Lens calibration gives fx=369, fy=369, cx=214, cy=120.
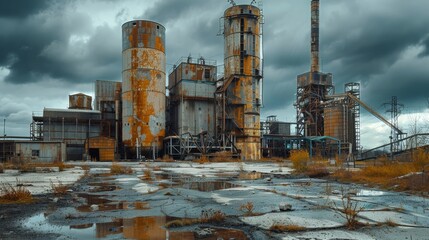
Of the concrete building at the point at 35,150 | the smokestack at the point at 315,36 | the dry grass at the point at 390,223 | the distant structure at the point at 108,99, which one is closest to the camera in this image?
the dry grass at the point at 390,223

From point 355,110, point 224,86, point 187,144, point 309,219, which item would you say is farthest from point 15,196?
point 355,110

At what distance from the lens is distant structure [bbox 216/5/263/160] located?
44.2 meters

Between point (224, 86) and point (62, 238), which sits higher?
point (224, 86)

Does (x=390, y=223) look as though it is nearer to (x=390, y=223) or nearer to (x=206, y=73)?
(x=390, y=223)

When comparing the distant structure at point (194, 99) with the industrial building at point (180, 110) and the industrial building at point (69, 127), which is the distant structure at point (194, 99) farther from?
the industrial building at point (69, 127)

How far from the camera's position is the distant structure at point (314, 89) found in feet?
175

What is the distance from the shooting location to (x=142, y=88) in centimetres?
4097

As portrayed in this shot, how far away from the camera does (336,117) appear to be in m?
50.1

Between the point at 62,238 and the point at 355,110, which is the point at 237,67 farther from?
the point at 62,238

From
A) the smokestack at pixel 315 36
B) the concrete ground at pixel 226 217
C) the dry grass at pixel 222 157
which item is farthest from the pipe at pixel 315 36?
the concrete ground at pixel 226 217

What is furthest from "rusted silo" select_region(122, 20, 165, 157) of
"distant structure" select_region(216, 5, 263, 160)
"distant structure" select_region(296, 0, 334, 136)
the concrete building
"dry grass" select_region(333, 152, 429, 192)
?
"dry grass" select_region(333, 152, 429, 192)

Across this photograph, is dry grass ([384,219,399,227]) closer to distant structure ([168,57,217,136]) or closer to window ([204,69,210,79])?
distant structure ([168,57,217,136])

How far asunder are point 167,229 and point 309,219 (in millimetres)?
2220

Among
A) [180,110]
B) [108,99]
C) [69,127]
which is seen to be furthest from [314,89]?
[69,127]
